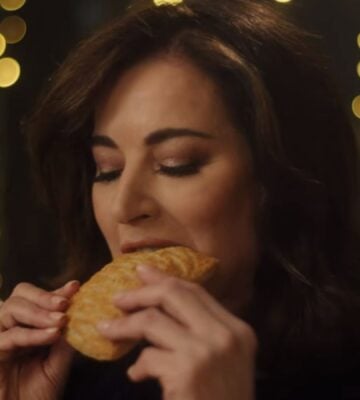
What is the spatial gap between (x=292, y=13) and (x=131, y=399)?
50 cm

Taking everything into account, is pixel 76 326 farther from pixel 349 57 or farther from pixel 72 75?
pixel 349 57

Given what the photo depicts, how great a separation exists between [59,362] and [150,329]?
0.80ft

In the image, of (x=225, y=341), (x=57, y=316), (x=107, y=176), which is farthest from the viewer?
(x=107, y=176)

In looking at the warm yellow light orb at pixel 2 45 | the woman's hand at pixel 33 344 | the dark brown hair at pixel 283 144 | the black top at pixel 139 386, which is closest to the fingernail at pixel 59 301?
the woman's hand at pixel 33 344

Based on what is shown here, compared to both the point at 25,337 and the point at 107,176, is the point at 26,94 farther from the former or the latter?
the point at 25,337

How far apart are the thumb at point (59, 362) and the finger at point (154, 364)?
0.70ft

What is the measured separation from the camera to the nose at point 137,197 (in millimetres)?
782

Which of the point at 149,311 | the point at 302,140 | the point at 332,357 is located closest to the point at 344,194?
the point at 302,140

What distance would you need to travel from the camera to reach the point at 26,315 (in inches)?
29.8

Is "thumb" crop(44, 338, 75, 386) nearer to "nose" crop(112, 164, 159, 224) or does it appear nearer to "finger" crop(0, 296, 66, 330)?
"finger" crop(0, 296, 66, 330)

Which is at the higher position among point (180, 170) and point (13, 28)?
point (13, 28)

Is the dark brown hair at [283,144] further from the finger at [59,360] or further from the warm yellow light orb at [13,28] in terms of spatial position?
the finger at [59,360]

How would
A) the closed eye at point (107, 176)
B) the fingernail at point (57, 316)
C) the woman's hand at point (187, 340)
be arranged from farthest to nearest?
the closed eye at point (107, 176) < the fingernail at point (57, 316) < the woman's hand at point (187, 340)

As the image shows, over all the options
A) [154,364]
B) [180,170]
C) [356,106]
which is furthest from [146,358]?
[356,106]
